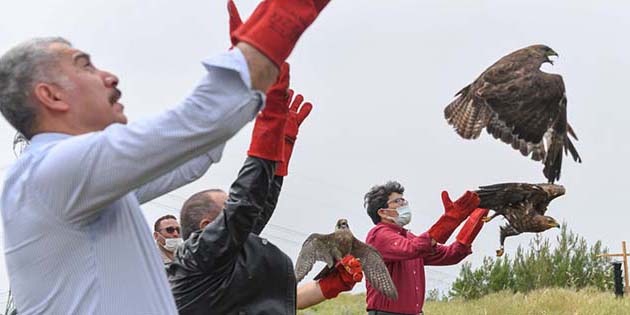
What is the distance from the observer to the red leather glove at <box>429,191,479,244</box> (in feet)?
20.9

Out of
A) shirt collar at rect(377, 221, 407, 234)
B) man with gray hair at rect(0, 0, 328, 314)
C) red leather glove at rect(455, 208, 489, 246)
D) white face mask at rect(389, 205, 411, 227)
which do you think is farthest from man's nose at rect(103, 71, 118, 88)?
white face mask at rect(389, 205, 411, 227)

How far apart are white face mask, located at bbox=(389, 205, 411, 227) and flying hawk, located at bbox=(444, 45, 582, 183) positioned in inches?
59.8

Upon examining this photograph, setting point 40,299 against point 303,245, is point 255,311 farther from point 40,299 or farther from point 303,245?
point 303,245

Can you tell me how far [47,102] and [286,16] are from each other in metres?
0.49

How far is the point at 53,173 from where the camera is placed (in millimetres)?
1736

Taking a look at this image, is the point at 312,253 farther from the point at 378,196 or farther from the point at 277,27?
the point at 277,27

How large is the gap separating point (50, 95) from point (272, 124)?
3.55 ft

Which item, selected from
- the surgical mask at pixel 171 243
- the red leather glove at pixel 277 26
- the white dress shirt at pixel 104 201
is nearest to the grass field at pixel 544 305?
the surgical mask at pixel 171 243

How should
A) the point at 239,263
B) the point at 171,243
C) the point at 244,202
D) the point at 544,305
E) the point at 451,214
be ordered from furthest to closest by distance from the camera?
the point at 544,305 → the point at 451,214 → the point at 171,243 → the point at 239,263 → the point at 244,202

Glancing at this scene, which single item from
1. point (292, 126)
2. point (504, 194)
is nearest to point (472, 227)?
point (504, 194)

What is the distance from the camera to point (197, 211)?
12.0 feet

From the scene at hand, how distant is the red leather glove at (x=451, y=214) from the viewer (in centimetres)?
637

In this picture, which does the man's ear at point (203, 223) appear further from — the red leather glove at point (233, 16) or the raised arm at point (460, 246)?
the raised arm at point (460, 246)

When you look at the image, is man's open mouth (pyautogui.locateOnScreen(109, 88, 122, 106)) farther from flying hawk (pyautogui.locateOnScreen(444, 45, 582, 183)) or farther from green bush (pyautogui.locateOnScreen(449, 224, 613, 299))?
green bush (pyautogui.locateOnScreen(449, 224, 613, 299))
